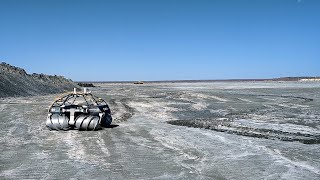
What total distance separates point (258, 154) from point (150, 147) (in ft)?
9.35

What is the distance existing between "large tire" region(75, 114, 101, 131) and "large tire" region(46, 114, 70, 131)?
0.38 meters

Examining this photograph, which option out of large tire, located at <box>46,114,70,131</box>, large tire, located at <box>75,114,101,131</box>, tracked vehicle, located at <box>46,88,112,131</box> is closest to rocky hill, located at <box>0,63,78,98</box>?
tracked vehicle, located at <box>46,88,112,131</box>

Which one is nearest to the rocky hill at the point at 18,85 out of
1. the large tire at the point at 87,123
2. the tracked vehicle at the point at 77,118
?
the tracked vehicle at the point at 77,118

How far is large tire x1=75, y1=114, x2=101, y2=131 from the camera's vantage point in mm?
13828

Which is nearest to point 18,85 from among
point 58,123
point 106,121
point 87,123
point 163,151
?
point 106,121

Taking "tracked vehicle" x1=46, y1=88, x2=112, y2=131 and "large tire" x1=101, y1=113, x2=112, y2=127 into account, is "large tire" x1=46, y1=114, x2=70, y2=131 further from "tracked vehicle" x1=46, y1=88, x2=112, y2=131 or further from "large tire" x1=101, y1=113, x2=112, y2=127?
"large tire" x1=101, y1=113, x2=112, y2=127

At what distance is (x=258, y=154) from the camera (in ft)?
32.9

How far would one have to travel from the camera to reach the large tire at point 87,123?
13.8 metres

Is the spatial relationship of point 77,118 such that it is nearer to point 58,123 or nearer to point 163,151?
point 58,123

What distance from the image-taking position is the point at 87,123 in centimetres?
1384

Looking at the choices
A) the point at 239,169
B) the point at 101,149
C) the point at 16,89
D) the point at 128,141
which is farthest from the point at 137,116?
the point at 16,89

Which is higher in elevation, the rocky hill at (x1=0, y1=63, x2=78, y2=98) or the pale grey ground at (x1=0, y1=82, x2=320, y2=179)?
the rocky hill at (x1=0, y1=63, x2=78, y2=98)

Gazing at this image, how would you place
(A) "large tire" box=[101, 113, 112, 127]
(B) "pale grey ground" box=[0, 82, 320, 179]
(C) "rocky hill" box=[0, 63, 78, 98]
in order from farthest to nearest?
(C) "rocky hill" box=[0, 63, 78, 98], (A) "large tire" box=[101, 113, 112, 127], (B) "pale grey ground" box=[0, 82, 320, 179]

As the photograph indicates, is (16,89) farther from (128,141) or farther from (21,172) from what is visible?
(21,172)
